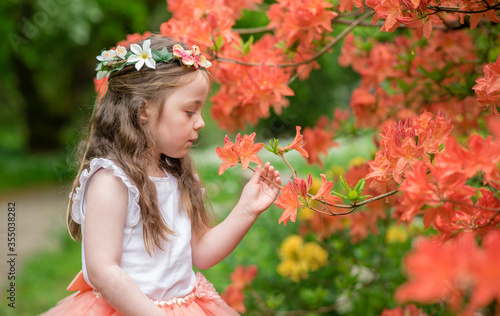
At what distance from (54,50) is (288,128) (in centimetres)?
461

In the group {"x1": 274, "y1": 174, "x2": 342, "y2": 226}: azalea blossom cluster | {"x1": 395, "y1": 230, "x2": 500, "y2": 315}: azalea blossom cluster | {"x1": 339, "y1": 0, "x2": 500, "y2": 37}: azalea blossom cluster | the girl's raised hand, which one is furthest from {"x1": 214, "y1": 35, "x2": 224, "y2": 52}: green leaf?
{"x1": 395, "y1": 230, "x2": 500, "y2": 315}: azalea blossom cluster

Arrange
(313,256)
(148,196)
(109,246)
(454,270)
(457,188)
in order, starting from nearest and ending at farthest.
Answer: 1. (454,270)
2. (457,188)
3. (109,246)
4. (148,196)
5. (313,256)

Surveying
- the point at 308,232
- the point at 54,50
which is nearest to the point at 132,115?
Result: the point at 308,232

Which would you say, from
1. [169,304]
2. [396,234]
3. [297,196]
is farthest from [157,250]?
[396,234]

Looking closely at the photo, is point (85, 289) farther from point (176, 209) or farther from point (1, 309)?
point (1, 309)

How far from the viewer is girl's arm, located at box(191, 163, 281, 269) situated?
149cm

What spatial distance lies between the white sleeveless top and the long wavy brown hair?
0.03 m

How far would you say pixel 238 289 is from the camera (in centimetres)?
221

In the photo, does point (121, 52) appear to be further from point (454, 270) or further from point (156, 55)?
point (454, 270)

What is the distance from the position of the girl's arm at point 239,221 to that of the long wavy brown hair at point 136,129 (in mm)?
126

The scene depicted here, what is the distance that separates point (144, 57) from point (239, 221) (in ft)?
1.91

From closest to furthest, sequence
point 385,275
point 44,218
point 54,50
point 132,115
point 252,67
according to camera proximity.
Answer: point 132,115
point 252,67
point 385,275
point 44,218
point 54,50

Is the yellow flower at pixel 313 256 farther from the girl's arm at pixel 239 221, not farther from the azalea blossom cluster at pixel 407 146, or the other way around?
the azalea blossom cluster at pixel 407 146

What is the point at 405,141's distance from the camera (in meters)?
1.14
